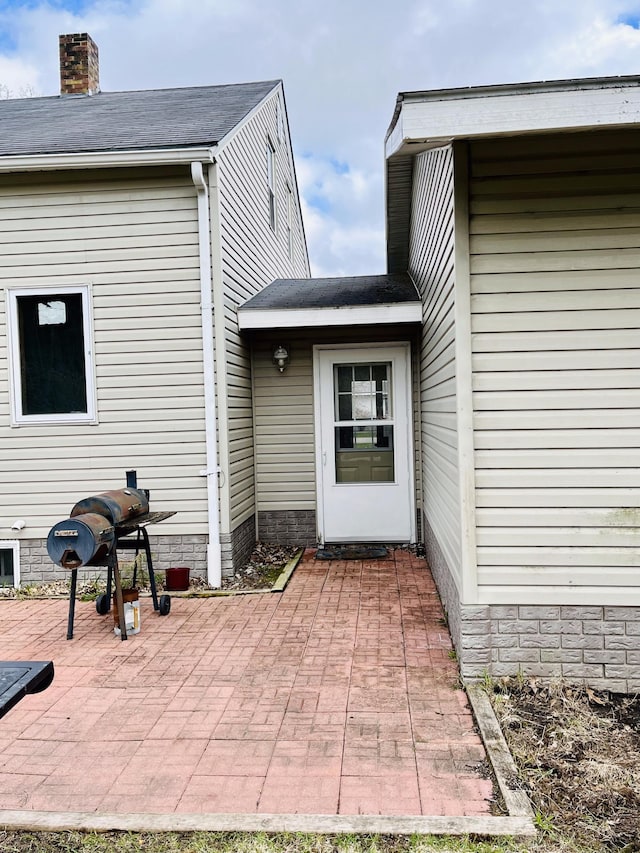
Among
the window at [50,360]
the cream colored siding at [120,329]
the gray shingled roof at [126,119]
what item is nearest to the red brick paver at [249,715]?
the cream colored siding at [120,329]

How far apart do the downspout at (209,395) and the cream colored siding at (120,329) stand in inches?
3.8

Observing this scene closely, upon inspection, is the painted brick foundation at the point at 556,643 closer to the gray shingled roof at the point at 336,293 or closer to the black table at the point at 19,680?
the black table at the point at 19,680

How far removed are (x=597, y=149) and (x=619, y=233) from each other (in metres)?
0.49

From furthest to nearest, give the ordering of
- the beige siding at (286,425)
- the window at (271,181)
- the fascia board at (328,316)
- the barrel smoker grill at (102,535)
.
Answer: the window at (271,181) → the beige siding at (286,425) → the fascia board at (328,316) → the barrel smoker grill at (102,535)

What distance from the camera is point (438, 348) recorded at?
5035mm

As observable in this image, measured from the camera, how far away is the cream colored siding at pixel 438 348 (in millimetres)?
4039

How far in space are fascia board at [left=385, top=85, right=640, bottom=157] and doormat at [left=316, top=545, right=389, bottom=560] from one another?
4.67 m

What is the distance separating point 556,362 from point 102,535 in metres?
3.22

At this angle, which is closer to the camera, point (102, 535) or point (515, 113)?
point (515, 113)

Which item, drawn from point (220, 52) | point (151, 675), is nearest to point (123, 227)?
point (151, 675)

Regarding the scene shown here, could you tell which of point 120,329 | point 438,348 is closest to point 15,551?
point 120,329

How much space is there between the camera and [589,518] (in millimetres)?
3693

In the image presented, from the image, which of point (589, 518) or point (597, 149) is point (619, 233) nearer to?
point (597, 149)

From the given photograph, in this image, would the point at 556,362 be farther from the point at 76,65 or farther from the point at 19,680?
the point at 76,65
